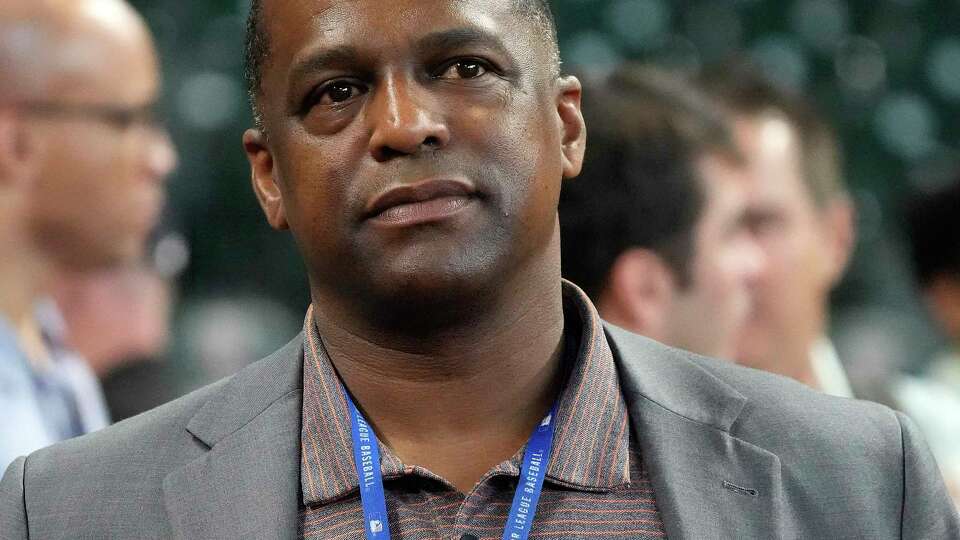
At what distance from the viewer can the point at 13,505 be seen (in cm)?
222

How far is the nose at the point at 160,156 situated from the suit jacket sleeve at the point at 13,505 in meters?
1.46

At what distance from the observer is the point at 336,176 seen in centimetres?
215

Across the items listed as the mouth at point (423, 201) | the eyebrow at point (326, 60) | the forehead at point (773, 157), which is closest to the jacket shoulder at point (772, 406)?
the mouth at point (423, 201)

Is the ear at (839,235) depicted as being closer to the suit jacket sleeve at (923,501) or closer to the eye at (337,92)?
the suit jacket sleeve at (923,501)

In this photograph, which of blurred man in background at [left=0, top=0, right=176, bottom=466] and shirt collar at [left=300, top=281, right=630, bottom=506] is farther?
blurred man in background at [left=0, top=0, right=176, bottom=466]

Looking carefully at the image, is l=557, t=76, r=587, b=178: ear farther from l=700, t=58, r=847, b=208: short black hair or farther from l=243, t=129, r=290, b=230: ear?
l=700, t=58, r=847, b=208: short black hair

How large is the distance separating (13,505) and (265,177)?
743mm

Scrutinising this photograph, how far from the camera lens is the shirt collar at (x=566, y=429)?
7.00 ft

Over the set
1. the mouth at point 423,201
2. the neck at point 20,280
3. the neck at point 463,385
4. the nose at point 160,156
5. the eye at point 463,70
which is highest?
the nose at point 160,156

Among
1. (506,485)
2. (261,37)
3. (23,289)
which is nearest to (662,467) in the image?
(506,485)

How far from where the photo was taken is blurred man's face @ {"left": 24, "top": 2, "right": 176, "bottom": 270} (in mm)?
3432

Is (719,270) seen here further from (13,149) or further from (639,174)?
(13,149)

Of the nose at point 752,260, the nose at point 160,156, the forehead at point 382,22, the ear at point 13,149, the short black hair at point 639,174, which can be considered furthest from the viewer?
the nose at point 752,260

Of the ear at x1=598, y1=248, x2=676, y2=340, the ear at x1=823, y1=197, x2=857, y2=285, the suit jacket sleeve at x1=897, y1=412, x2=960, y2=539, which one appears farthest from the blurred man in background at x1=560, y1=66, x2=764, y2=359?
the suit jacket sleeve at x1=897, y1=412, x2=960, y2=539
